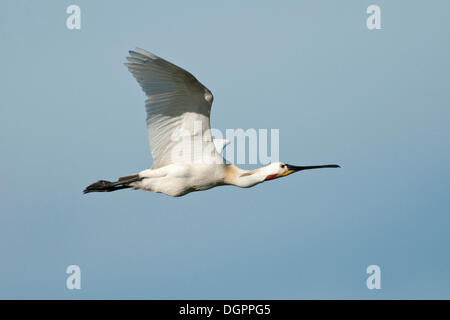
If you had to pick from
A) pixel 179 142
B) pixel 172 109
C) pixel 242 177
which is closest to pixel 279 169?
pixel 242 177

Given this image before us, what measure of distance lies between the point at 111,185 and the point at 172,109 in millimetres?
2005

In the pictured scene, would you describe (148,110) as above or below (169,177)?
above

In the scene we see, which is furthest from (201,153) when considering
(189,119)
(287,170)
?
(287,170)

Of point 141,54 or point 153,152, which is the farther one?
point 153,152

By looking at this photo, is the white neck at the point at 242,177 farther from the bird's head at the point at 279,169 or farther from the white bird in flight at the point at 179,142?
the bird's head at the point at 279,169

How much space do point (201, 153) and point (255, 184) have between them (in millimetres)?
1297

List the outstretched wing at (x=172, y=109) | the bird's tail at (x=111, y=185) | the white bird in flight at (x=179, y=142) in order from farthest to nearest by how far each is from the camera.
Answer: the bird's tail at (x=111, y=185), the white bird in flight at (x=179, y=142), the outstretched wing at (x=172, y=109)

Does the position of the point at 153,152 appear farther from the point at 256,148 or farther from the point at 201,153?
the point at 256,148

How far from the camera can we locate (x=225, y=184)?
18016 mm

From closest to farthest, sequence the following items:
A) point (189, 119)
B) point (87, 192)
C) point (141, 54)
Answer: point (141, 54) < point (189, 119) < point (87, 192)

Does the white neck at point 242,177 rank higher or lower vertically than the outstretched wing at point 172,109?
lower

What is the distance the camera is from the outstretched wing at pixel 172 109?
16.5 meters

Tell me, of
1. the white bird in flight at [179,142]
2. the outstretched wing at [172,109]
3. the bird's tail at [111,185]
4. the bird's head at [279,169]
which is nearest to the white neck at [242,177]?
the white bird in flight at [179,142]

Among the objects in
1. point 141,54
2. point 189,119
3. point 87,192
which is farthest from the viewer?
point 87,192
